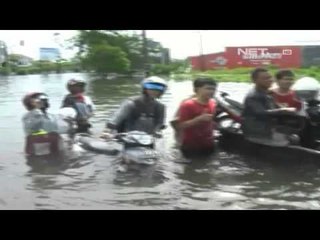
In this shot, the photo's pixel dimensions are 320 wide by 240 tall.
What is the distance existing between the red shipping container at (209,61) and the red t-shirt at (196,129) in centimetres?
→ 5724

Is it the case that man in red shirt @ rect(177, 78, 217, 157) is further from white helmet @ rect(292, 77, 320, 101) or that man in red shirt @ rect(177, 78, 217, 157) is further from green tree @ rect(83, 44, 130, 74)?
green tree @ rect(83, 44, 130, 74)

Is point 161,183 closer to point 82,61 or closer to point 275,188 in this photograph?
point 275,188

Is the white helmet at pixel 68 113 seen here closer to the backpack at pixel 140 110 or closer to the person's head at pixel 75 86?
the person's head at pixel 75 86

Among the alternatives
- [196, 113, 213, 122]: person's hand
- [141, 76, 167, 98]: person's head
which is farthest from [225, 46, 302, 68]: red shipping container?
[141, 76, 167, 98]: person's head

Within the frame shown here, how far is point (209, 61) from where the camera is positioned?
223 ft

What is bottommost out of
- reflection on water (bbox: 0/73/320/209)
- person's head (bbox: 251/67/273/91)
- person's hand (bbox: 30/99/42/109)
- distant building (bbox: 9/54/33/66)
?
reflection on water (bbox: 0/73/320/209)

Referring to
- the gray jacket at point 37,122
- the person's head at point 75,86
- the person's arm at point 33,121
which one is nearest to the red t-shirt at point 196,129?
the gray jacket at point 37,122

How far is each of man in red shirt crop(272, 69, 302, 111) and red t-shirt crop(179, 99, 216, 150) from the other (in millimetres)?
1001

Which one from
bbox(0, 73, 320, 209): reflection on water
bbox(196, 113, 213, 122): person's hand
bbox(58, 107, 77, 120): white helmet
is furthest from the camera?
bbox(58, 107, 77, 120): white helmet

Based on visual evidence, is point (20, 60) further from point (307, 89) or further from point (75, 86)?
point (307, 89)

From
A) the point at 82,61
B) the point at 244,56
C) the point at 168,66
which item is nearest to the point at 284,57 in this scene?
the point at 244,56

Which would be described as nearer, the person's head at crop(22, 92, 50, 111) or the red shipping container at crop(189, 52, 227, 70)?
the person's head at crop(22, 92, 50, 111)

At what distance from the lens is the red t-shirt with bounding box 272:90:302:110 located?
25.4ft

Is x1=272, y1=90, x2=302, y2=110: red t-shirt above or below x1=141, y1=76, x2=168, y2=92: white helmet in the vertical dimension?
below
